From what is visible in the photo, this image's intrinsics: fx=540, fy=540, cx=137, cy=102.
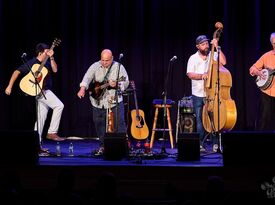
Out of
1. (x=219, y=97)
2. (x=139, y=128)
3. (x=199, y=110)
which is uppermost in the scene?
(x=219, y=97)

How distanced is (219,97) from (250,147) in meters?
1.78

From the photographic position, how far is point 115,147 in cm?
873

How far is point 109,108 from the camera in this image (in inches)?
409

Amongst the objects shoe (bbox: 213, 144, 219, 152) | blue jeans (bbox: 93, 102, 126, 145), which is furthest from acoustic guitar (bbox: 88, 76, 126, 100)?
shoe (bbox: 213, 144, 219, 152)

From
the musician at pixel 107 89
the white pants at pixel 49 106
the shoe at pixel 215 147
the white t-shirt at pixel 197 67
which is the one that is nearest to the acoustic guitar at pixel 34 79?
the white pants at pixel 49 106

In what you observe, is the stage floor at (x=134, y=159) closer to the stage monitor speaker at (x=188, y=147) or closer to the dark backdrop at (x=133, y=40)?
the stage monitor speaker at (x=188, y=147)

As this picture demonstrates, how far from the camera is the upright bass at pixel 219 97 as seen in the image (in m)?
9.24

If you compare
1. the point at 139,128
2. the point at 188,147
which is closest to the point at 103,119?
the point at 139,128

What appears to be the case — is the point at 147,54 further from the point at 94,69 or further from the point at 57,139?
the point at 57,139

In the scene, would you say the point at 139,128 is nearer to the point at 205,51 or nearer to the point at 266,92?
the point at 205,51

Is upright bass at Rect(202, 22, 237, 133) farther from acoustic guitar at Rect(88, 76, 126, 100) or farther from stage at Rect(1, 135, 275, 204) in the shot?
acoustic guitar at Rect(88, 76, 126, 100)

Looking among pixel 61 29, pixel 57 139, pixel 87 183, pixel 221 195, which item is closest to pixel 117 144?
pixel 87 183

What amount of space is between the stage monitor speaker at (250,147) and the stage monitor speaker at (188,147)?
1027 millimetres

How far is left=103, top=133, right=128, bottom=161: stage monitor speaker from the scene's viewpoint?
8703 mm
